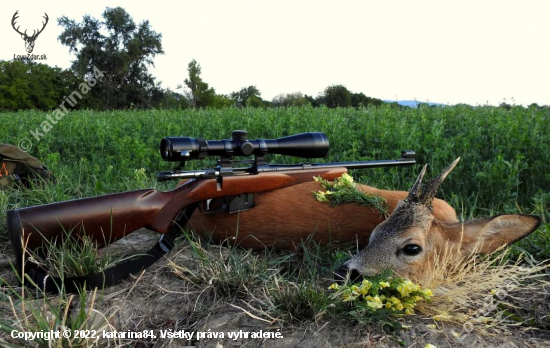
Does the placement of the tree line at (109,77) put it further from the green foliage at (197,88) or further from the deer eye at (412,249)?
the deer eye at (412,249)

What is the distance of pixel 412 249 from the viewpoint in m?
3.17

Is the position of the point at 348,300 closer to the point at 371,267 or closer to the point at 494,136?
the point at 371,267

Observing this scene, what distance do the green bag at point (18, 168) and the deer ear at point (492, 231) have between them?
5.64m

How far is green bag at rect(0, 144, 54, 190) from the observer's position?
668cm

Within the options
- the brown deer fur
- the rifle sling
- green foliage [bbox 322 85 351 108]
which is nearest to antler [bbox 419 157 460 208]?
the brown deer fur

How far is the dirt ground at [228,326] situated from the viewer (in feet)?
9.43

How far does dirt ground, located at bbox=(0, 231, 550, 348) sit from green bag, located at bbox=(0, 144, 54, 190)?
387 cm

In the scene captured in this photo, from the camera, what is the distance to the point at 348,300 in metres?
2.94

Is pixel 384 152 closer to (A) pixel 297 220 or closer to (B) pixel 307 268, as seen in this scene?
(A) pixel 297 220

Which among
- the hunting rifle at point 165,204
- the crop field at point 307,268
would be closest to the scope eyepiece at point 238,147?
the hunting rifle at point 165,204

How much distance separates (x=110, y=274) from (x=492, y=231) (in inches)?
111

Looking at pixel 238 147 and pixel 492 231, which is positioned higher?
pixel 238 147

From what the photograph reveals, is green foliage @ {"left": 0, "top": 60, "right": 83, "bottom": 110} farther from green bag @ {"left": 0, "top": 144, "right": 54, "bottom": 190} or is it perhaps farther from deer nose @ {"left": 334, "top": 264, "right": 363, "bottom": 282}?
deer nose @ {"left": 334, "top": 264, "right": 363, "bottom": 282}

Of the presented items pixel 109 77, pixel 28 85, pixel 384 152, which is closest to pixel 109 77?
pixel 109 77
